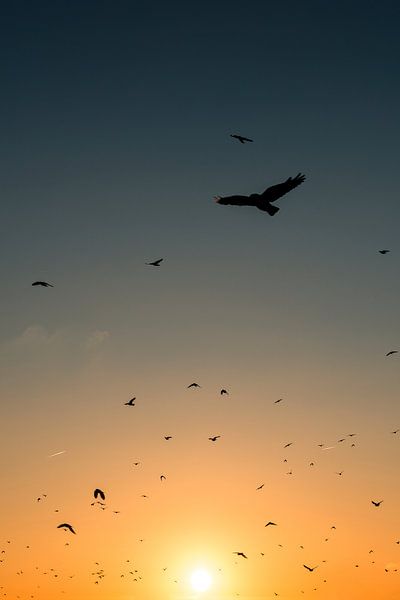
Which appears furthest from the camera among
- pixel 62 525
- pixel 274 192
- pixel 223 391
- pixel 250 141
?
pixel 223 391

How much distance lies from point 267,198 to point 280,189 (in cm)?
48

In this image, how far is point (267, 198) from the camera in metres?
20.4

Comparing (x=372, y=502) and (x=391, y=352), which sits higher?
(x=391, y=352)

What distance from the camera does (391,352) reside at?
136ft

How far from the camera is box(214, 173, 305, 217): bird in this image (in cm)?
1983

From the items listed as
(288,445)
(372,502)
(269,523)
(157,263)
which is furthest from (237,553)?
(157,263)

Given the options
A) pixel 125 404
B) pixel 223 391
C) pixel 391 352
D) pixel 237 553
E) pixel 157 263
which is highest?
pixel 157 263

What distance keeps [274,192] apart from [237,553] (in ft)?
85.6

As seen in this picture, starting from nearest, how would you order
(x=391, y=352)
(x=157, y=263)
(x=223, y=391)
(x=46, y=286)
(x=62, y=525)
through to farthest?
(x=62, y=525), (x=46, y=286), (x=157, y=263), (x=391, y=352), (x=223, y=391)

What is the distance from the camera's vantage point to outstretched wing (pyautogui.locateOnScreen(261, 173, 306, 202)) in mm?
19766

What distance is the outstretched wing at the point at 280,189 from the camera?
64.8 feet

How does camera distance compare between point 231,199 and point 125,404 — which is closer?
point 231,199

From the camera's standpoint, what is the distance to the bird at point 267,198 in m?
19.8

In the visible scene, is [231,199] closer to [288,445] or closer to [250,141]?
[250,141]
